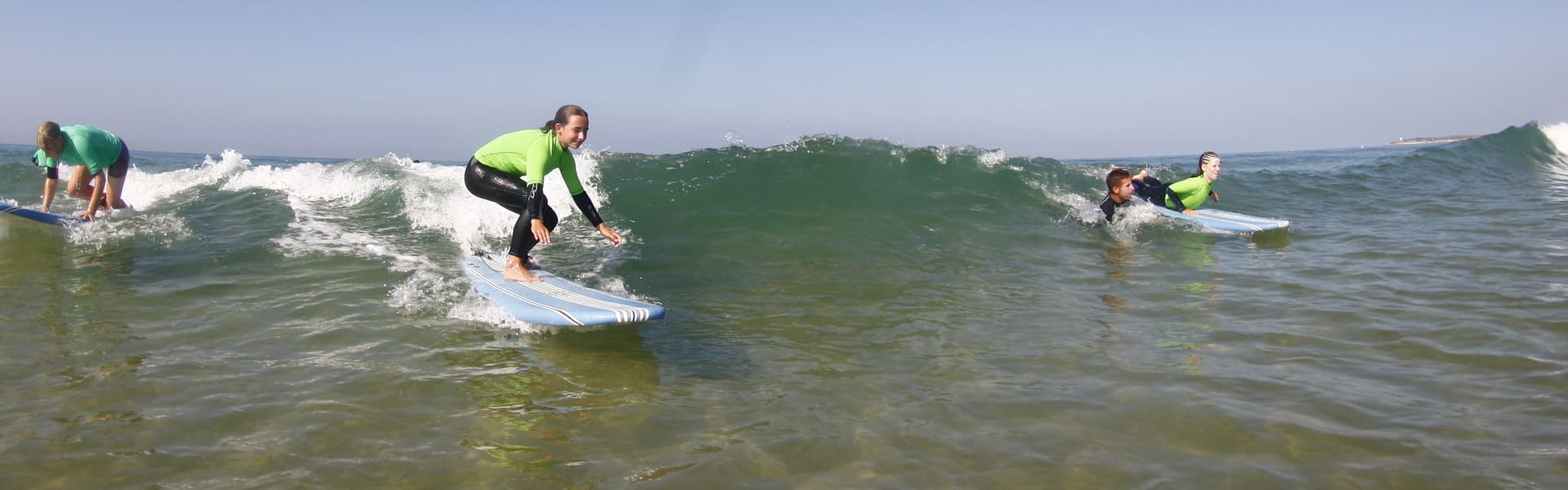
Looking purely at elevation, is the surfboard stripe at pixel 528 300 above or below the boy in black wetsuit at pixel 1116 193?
below

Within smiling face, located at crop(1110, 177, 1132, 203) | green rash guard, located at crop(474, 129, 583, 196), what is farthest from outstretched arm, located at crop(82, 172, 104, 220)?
smiling face, located at crop(1110, 177, 1132, 203)

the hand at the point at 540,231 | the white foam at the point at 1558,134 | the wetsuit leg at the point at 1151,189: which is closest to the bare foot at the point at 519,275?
the hand at the point at 540,231

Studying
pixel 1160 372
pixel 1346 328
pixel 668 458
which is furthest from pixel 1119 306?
pixel 668 458

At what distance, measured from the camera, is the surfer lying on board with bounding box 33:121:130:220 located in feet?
26.9

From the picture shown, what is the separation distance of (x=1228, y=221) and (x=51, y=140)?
1299 centimetres

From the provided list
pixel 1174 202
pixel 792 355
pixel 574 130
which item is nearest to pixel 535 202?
pixel 574 130

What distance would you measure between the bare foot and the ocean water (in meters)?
0.32

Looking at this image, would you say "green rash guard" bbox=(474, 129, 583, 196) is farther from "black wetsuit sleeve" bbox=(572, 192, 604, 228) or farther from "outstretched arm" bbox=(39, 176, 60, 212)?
"outstretched arm" bbox=(39, 176, 60, 212)

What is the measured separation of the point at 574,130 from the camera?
5520 millimetres

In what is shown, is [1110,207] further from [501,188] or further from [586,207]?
[501,188]

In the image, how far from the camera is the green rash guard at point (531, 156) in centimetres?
550

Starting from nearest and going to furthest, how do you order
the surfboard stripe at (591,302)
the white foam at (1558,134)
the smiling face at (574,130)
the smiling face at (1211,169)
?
the surfboard stripe at (591,302) < the smiling face at (574,130) < the smiling face at (1211,169) < the white foam at (1558,134)

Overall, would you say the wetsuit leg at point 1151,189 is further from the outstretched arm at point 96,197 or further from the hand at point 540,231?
the outstretched arm at point 96,197

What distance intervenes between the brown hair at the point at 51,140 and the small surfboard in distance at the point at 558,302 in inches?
205
